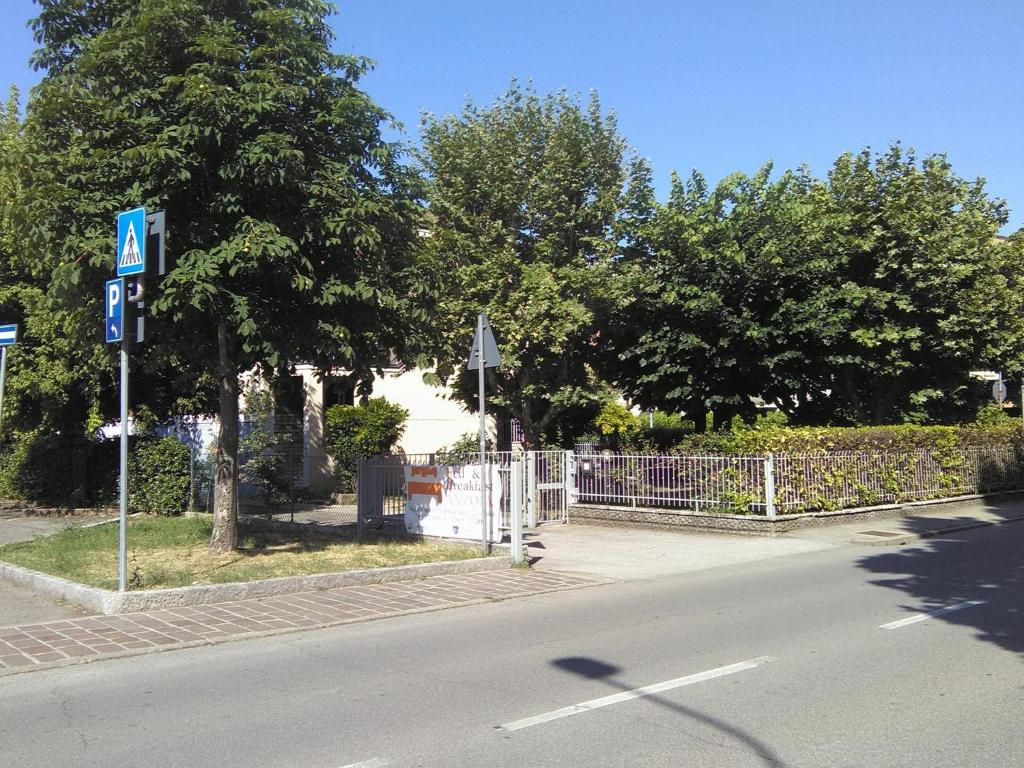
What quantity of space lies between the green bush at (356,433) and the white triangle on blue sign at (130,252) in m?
14.2

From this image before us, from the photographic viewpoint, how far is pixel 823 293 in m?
19.5

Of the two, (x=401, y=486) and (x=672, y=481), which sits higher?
(x=401, y=486)

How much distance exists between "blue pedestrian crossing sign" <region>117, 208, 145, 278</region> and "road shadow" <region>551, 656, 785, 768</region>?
234 inches

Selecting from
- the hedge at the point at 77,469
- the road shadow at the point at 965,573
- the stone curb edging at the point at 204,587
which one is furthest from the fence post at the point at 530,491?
the hedge at the point at 77,469

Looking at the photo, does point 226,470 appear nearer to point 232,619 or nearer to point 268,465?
point 232,619

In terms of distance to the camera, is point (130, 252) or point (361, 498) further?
point (361, 498)

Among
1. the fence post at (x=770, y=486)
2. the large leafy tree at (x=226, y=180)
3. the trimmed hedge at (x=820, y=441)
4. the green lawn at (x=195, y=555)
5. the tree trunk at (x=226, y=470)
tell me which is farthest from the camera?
the trimmed hedge at (x=820, y=441)

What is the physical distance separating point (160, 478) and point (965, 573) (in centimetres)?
1533

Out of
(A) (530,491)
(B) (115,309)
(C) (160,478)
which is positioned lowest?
(A) (530,491)

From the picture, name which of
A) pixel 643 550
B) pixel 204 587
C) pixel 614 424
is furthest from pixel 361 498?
pixel 614 424

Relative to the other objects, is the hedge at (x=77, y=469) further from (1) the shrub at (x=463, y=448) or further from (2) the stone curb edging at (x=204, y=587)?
(2) the stone curb edging at (x=204, y=587)

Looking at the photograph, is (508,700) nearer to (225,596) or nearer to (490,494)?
(225,596)

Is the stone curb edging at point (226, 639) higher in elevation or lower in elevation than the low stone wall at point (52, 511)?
lower

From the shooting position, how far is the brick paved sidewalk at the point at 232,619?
7172mm
